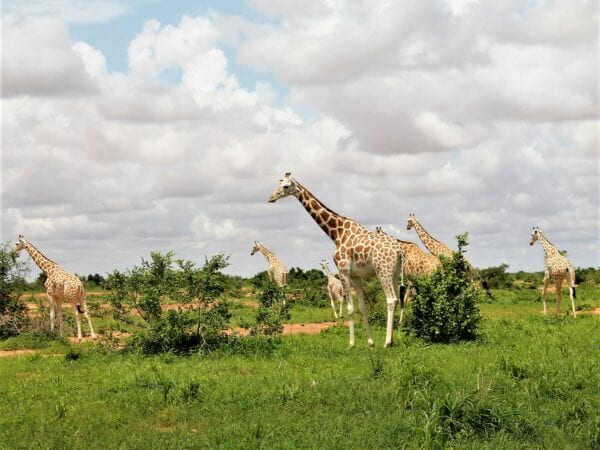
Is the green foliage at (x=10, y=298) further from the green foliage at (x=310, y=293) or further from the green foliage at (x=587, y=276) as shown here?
the green foliage at (x=587, y=276)

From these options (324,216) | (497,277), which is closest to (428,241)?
(324,216)

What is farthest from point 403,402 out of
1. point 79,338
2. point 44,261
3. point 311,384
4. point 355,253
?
point 44,261

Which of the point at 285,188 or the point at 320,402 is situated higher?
the point at 285,188

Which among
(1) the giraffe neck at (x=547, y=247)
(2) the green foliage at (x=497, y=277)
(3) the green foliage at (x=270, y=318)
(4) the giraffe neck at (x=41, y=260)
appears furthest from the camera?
(2) the green foliage at (x=497, y=277)

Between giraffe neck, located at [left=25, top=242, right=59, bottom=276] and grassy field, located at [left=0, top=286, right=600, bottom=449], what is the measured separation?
767cm

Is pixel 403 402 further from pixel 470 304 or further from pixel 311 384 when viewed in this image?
pixel 470 304

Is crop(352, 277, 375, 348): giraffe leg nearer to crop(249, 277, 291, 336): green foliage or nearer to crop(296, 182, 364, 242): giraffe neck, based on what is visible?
crop(296, 182, 364, 242): giraffe neck

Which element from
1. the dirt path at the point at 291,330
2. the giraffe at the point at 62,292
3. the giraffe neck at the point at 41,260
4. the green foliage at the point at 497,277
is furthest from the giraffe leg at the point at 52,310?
the green foliage at the point at 497,277

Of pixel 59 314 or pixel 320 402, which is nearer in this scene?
pixel 320 402

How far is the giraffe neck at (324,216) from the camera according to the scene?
16609 millimetres

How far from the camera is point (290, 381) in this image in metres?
11.6

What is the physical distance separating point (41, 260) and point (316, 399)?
1513 centimetres

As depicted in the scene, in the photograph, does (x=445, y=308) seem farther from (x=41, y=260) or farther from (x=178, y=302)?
(x=41, y=260)

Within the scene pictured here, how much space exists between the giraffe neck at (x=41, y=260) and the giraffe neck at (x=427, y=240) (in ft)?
37.3
